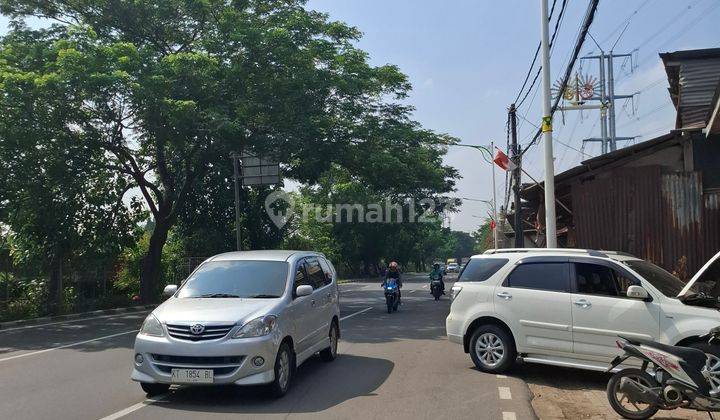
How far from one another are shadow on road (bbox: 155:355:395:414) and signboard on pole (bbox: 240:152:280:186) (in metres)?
14.1

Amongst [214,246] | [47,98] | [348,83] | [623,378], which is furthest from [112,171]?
[623,378]

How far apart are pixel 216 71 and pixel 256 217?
11228mm

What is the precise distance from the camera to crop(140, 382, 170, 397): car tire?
23.5 ft

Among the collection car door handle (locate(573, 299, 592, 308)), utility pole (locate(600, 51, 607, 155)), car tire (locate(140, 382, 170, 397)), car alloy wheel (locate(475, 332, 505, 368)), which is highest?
utility pole (locate(600, 51, 607, 155))

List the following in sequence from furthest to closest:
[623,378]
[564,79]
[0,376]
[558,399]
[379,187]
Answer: [379,187], [564,79], [0,376], [558,399], [623,378]

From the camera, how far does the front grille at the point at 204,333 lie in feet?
22.1

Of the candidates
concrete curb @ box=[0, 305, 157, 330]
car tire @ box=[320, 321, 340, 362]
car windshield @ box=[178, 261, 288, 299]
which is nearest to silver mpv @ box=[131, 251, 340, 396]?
car windshield @ box=[178, 261, 288, 299]

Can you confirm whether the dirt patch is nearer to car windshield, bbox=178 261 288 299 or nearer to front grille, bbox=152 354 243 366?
front grille, bbox=152 354 243 366

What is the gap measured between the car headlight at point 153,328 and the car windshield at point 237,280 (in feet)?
2.72

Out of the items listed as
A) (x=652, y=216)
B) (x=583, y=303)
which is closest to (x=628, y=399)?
(x=583, y=303)

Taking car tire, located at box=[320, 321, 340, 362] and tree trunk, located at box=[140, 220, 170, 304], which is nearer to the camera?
car tire, located at box=[320, 321, 340, 362]

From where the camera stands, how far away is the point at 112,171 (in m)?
22.3

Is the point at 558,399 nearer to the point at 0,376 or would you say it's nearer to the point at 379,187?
the point at 0,376

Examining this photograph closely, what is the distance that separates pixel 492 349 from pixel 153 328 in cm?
473
